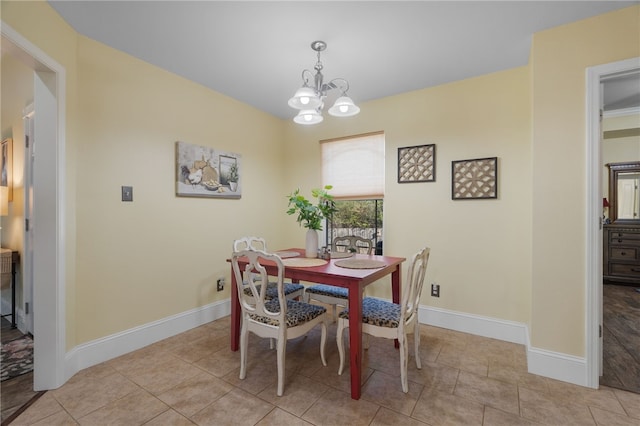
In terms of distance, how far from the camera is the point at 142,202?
2566mm

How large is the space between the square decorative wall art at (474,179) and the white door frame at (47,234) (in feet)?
10.8

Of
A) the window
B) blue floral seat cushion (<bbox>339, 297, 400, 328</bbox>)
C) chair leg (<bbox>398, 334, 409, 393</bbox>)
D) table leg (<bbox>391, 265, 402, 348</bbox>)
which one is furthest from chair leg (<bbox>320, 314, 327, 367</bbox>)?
the window

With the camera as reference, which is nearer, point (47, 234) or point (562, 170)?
point (47, 234)

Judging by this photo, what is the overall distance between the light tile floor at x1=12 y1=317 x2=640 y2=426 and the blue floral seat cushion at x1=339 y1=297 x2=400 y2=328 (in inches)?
17.0

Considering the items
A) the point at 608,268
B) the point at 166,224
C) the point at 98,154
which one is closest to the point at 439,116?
the point at 166,224

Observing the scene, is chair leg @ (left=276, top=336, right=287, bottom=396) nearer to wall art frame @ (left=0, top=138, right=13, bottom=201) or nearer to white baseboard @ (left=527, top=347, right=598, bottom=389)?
white baseboard @ (left=527, top=347, right=598, bottom=389)

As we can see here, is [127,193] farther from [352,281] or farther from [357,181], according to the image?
[357,181]

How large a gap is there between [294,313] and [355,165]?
6.91 feet

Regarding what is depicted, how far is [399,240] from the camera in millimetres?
3244

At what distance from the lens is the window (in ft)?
11.3

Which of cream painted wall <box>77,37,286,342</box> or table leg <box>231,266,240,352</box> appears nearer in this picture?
cream painted wall <box>77,37,286,342</box>

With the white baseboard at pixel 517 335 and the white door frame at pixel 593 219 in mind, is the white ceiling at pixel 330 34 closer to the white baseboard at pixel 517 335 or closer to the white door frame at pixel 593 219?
the white door frame at pixel 593 219

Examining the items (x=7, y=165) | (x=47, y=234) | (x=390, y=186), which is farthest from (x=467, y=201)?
(x=7, y=165)

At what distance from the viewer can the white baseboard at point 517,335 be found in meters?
2.00
